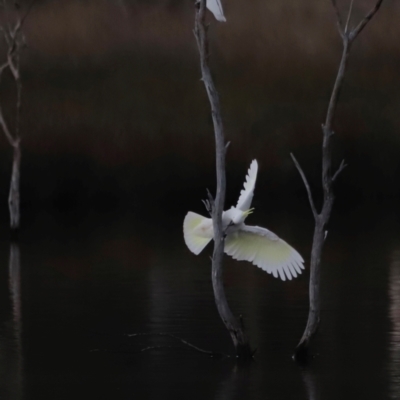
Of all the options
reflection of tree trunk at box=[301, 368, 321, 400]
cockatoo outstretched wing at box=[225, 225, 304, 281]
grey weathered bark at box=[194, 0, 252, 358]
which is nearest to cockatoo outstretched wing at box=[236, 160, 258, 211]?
cockatoo outstretched wing at box=[225, 225, 304, 281]

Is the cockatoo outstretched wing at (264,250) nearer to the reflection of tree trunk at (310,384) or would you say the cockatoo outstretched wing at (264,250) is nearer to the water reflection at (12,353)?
the reflection of tree trunk at (310,384)

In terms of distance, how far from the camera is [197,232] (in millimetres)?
9414

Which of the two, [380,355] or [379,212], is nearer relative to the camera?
[380,355]

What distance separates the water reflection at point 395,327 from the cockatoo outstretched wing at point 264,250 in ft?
3.27

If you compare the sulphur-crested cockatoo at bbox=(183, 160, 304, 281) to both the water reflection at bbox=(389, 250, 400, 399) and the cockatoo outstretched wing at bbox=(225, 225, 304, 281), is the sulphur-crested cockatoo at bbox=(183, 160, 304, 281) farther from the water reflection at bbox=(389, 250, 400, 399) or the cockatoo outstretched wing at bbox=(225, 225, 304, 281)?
the water reflection at bbox=(389, 250, 400, 399)

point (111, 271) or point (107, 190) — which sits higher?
point (107, 190)

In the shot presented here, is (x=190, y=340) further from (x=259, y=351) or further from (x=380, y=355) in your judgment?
(x=380, y=355)

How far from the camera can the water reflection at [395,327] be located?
28.1 ft

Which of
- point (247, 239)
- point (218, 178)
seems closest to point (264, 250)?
point (247, 239)

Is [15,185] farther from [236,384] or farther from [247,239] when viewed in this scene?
[236,384]

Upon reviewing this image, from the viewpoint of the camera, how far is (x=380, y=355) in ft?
31.3

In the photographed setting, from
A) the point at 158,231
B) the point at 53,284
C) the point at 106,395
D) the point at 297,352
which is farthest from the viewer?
the point at 158,231

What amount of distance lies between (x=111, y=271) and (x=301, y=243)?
14.5 feet

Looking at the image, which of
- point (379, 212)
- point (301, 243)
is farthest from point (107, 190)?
point (301, 243)
